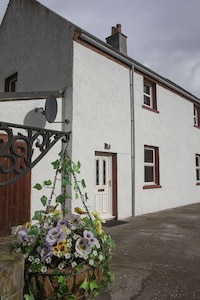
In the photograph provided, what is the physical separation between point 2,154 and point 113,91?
7.06m

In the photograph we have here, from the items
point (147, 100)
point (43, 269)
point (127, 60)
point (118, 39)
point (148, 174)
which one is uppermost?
point (118, 39)

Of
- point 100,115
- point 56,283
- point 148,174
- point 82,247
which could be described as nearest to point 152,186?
point 148,174

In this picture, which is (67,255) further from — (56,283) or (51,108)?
(51,108)

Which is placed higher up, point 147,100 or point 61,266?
point 147,100

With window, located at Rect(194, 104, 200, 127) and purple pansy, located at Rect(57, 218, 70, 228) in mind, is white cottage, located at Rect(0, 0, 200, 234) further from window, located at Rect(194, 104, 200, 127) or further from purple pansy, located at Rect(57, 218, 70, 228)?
purple pansy, located at Rect(57, 218, 70, 228)

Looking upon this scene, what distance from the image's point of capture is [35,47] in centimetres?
952

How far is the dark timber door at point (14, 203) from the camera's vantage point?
641cm

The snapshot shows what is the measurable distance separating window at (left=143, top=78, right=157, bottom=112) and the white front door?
11.8 ft

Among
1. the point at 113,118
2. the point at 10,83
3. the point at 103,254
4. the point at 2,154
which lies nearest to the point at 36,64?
the point at 10,83

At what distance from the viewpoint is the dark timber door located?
6410 millimetres

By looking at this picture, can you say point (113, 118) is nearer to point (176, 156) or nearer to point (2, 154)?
point (176, 156)

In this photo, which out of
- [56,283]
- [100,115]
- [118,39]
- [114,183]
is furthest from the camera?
[118,39]

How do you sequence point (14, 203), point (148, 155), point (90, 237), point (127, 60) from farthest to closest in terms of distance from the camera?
point (148, 155), point (127, 60), point (14, 203), point (90, 237)

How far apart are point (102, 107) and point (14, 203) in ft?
13.3
